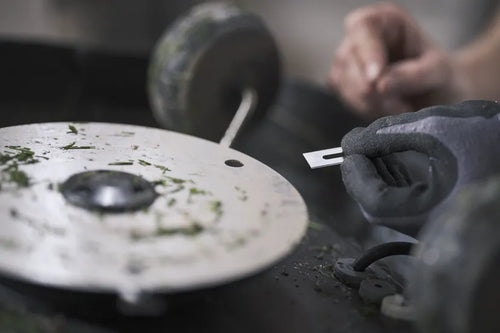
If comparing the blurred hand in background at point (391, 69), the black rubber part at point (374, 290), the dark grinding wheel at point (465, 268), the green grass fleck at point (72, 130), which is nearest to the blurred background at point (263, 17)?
the blurred hand in background at point (391, 69)

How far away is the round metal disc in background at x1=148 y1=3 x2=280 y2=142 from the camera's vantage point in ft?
3.68

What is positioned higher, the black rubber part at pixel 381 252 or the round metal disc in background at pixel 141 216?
the round metal disc in background at pixel 141 216

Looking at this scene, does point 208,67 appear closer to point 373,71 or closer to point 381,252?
point 373,71

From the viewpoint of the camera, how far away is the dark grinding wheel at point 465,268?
418 mm

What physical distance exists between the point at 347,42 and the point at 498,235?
0.98m

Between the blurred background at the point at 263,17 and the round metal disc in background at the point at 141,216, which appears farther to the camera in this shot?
the blurred background at the point at 263,17

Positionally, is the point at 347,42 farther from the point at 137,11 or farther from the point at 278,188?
the point at 137,11

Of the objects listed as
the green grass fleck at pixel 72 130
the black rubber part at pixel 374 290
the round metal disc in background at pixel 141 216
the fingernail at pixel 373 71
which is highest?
the fingernail at pixel 373 71

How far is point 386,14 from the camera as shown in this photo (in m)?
1.33

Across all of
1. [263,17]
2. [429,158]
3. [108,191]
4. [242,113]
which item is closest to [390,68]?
[242,113]

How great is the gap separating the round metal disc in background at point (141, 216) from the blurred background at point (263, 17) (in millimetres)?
787

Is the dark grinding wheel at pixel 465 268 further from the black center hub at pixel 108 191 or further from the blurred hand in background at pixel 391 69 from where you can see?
the blurred hand in background at pixel 391 69

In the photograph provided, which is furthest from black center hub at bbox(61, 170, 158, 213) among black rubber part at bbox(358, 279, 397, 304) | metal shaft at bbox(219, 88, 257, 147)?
metal shaft at bbox(219, 88, 257, 147)

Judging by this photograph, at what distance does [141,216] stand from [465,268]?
294mm
